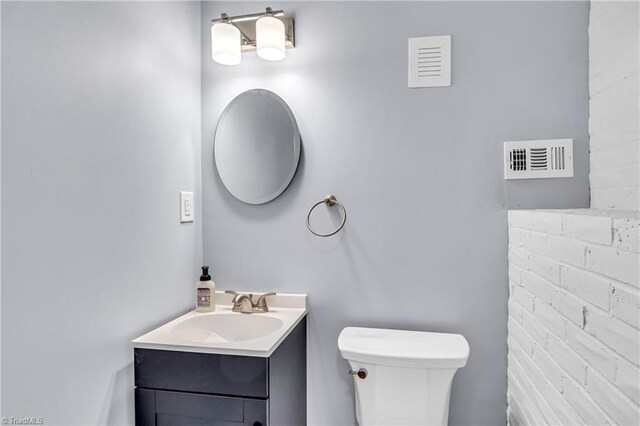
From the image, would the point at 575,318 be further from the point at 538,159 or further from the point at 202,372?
the point at 202,372

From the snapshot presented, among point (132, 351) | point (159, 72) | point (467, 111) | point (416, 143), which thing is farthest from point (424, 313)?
point (159, 72)

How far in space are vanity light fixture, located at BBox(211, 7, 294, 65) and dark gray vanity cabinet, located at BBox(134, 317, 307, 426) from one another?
108 cm

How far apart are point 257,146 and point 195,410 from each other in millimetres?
977

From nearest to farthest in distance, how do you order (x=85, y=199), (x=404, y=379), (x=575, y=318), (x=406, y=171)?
(x=575, y=318) → (x=85, y=199) → (x=404, y=379) → (x=406, y=171)

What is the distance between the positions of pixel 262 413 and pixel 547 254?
933 mm

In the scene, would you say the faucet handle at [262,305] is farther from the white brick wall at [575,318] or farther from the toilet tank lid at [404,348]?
the white brick wall at [575,318]

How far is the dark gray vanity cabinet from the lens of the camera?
42.4 inches

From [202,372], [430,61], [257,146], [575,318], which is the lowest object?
[202,372]

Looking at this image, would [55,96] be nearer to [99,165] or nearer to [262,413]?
[99,165]

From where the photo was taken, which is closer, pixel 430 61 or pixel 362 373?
pixel 362 373

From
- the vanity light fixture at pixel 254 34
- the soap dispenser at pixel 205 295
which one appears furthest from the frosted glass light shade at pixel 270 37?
the soap dispenser at pixel 205 295

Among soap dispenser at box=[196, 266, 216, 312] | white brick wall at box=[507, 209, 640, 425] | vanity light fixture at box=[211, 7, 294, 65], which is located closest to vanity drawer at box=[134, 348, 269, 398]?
soap dispenser at box=[196, 266, 216, 312]

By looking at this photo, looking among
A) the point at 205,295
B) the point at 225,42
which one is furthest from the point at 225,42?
the point at 205,295

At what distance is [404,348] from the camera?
1.26 meters
